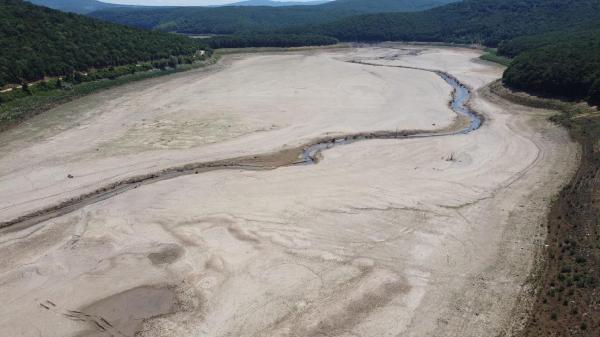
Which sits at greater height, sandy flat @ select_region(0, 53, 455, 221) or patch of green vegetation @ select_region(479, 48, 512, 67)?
patch of green vegetation @ select_region(479, 48, 512, 67)

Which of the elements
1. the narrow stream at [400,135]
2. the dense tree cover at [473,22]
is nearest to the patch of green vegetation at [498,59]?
the dense tree cover at [473,22]

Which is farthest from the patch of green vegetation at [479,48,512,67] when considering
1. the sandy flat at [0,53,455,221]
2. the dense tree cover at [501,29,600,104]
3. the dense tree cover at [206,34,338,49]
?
the dense tree cover at [206,34,338,49]

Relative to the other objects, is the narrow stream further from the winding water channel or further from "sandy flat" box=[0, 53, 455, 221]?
"sandy flat" box=[0, 53, 455, 221]

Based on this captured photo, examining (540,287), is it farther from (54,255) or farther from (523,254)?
(54,255)

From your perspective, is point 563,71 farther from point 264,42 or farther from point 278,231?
Answer: point 264,42

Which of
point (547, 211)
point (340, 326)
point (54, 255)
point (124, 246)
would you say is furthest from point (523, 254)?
point (54, 255)

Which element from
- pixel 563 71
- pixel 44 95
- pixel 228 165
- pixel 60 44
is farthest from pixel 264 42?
pixel 228 165
